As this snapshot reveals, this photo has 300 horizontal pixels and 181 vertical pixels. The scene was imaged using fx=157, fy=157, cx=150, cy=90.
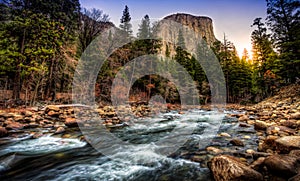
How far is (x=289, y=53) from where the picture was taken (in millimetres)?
15539

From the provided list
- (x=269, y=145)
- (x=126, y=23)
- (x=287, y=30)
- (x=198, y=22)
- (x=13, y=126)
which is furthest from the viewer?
(x=198, y=22)

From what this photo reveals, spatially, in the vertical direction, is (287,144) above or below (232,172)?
above

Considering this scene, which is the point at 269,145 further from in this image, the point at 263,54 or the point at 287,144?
the point at 263,54

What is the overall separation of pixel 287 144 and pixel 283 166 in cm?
126

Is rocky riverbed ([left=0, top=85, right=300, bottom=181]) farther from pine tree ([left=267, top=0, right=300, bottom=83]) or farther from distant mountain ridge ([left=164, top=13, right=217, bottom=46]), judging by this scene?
distant mountain ridge ([left=164, top=13, right=217, bottom=46])

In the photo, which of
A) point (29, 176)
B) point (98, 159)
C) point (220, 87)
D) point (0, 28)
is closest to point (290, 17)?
point (220, 87)

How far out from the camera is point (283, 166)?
254 centimetres

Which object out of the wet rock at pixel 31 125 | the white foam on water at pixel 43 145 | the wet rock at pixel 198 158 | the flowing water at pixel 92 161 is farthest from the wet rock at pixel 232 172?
the wet rock at pixel 31 125

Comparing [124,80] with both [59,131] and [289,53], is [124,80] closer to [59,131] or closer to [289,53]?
[59,131]

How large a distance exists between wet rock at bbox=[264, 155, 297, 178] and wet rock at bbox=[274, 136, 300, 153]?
0.85 meters

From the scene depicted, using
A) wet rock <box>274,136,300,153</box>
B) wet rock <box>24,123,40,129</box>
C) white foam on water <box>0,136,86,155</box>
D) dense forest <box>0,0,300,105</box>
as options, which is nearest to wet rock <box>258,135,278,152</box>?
wet rock <box>274,136,300,153</box>

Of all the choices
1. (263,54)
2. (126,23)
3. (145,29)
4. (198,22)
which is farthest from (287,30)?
(198,22)

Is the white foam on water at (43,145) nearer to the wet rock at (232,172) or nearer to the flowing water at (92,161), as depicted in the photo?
the flowing water at (92,161)

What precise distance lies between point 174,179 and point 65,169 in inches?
97.1
